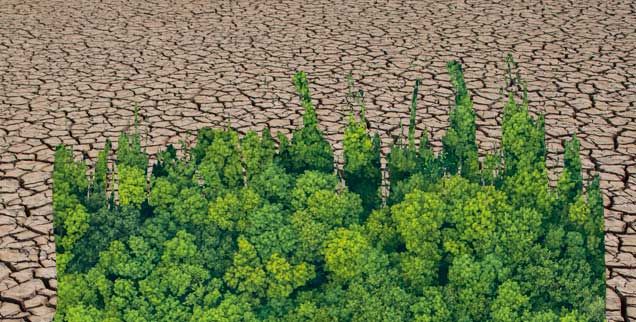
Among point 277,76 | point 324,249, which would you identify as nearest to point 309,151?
point 324,249

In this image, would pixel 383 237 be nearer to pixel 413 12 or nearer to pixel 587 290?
pixel 587 290

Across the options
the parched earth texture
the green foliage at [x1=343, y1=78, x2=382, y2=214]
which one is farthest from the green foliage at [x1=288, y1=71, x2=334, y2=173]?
the parched earth texture

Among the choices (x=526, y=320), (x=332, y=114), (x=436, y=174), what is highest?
(x=436, y=174)

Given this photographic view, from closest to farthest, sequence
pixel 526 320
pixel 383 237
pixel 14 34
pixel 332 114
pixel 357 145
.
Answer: pixel 526 320 → pixel 383 237 → pixel 357 145 → pixel 332 114 → pixel 14 34

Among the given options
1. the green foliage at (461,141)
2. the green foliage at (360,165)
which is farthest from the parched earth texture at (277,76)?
the green foliage at (360,165)

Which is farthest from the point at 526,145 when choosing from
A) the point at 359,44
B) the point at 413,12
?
the point at 413,12

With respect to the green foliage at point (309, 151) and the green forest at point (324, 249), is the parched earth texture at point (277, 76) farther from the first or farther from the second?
the green foliage at point (309, 151)
